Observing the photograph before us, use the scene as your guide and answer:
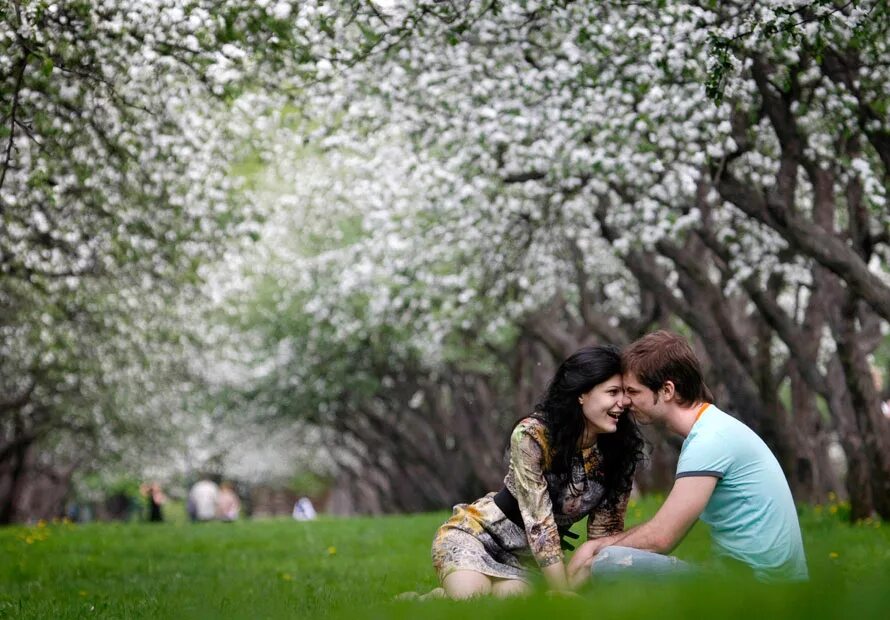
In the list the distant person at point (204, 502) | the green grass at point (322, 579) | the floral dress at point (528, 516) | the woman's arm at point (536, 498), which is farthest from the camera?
the distant person at point (204, 502)

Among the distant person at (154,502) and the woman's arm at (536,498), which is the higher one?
the distant person at (154,502)

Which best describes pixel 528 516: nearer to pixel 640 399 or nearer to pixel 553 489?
pixel 553 489

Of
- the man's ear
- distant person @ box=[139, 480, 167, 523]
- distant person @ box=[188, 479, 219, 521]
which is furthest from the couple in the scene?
distant person @ box=[139, 480, 167, 523]

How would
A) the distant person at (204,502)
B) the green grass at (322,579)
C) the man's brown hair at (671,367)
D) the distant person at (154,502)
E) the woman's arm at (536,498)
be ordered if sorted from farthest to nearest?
the distant person at (154,502)
the distant person at (204,502)
the woman's arm at (536,498)
the man's brown hair at (671,367)
the green grass at (322,579)

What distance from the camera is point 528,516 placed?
7.00 meters

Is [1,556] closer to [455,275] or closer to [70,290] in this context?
[70,290]

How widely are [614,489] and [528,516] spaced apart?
2.19ft

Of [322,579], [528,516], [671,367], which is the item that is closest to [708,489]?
[671,367]

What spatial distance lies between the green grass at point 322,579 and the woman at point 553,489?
2.01 feet

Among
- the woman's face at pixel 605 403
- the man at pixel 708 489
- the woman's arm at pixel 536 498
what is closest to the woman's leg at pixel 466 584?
the woman's arm at pixel 536 498

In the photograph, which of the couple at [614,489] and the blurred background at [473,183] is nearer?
the couple at [614,489]

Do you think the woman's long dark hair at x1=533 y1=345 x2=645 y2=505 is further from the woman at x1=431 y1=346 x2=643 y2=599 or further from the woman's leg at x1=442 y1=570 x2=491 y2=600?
the woman's leg at x1=442 y1=570 x2=491 y2=600

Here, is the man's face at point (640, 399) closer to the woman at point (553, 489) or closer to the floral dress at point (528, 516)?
the woman at point (553, 489)

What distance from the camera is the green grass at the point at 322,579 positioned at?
4.61 meters
